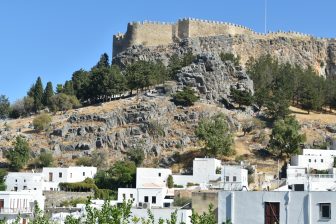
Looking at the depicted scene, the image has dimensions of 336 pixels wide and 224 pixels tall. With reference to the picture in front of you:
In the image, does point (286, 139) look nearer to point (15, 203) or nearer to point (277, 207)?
point (15, 203)

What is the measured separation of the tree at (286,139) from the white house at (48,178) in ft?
57.0

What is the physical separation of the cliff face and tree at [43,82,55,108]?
11835 mm

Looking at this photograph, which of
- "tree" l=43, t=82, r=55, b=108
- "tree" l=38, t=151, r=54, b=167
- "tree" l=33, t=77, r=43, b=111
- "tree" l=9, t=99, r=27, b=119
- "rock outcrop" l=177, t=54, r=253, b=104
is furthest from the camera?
"tree" l=9, t=99, r=27, b=119

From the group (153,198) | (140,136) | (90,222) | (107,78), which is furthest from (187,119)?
(90,222)

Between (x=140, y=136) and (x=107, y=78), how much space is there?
11.7 meters

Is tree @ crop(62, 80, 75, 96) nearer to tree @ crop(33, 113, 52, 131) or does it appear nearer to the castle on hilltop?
tree @ crop(33, 113, 52, 131)

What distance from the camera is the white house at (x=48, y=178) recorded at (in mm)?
64719

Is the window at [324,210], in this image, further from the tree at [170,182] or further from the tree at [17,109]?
the tree at [17,109]

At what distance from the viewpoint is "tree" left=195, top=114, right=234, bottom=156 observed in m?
68.2

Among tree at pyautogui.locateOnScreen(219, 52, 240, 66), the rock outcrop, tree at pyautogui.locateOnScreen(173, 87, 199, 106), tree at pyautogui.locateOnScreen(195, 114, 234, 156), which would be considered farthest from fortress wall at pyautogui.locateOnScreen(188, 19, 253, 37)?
tree at pyautogui.locateOnScreen(195, 114, 234, 156)

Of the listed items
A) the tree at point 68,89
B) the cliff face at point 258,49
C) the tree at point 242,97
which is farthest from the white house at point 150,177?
the cliff face at point 258,49

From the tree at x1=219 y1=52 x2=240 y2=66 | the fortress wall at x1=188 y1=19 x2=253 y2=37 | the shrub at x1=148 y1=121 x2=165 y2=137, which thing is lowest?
the shrub at x1=148 y1=121 x2=165 y2=137

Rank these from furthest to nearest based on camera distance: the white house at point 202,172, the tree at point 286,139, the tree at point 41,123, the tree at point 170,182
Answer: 1. the tree at point 41,123
2. the tree at point 286,139
3. the white house at point 202,172
4. the tree at point 170,182

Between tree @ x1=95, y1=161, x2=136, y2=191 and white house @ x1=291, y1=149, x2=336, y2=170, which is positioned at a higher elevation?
white house @ x1=291, y1=149, x2=336, y2=170
